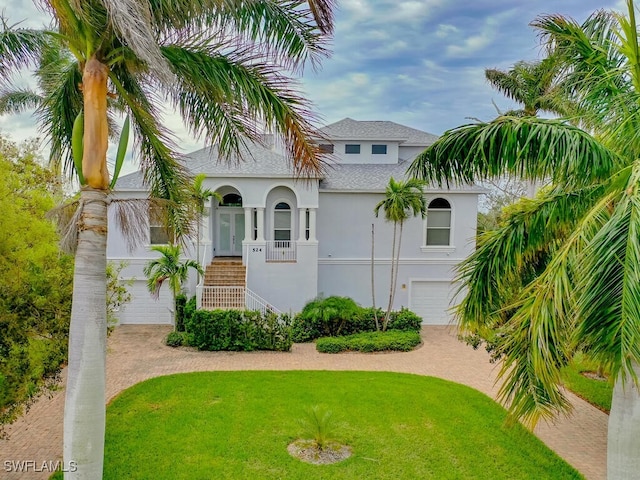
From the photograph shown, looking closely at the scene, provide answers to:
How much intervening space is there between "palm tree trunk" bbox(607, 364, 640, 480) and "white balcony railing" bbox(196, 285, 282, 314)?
11.3 m

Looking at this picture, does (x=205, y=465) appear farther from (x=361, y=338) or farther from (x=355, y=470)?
(x=361, y=338)

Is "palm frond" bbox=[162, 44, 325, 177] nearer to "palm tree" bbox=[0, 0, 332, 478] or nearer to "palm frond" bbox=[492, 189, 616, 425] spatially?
"palm tree" bbox=[0, 0, 332, 478]

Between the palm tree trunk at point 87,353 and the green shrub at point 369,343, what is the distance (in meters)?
9.78

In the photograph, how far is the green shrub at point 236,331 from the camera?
1354 centimetres

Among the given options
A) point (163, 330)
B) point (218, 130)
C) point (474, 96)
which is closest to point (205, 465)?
point (218, 130)

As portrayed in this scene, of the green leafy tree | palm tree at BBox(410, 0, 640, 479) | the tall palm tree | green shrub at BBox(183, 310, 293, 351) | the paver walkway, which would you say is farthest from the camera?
the tall palm tree

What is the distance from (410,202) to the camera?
1443 cm

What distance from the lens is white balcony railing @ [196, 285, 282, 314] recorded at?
567 inches

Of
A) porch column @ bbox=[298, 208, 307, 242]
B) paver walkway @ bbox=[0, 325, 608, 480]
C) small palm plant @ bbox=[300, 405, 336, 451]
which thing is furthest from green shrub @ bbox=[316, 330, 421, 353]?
small palm plant @ bbox=[300, 405, 336, 451]

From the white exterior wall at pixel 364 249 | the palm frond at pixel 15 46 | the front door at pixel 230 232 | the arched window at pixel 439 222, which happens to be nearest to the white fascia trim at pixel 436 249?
the white exterior wall at pixel 364 249

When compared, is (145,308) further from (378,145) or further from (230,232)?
(378,145)

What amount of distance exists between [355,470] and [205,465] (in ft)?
8.53

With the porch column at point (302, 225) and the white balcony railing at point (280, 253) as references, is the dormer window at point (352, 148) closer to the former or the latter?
the porch column at point (302, 225)

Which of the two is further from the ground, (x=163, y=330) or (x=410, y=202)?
(x=410, y=202)
